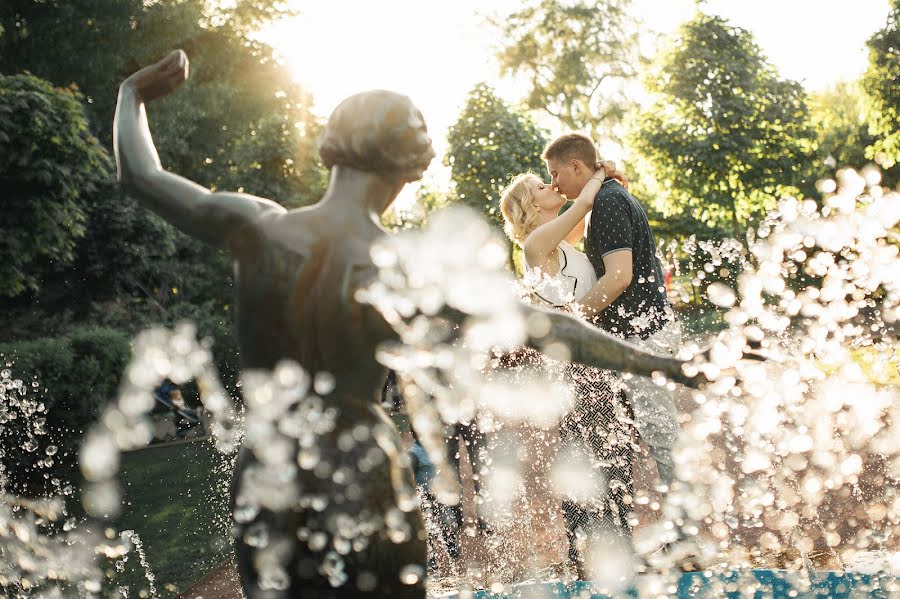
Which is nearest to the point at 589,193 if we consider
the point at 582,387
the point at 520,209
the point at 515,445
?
the point at 520,209

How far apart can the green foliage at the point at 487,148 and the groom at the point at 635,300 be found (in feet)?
48.1

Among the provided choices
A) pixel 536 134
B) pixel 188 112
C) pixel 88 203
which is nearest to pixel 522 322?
pixel 536 134

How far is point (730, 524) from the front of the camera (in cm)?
624

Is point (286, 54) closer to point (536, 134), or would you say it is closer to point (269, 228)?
point (536, 134)

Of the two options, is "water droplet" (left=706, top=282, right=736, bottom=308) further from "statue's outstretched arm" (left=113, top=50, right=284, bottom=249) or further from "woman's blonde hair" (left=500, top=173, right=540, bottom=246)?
"statue's outstretched arm" (left=113, top=50, right=284, bottom=249)

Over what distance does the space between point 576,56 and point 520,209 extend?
31.5 meters

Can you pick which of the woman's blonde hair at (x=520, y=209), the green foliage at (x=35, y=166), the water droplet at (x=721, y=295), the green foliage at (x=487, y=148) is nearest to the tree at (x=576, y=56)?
the water droplet at (x=721, y=295)

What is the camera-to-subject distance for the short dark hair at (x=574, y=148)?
459 centimetres

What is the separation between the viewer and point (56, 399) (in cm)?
1151

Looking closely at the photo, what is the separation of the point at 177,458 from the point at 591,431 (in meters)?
9.74

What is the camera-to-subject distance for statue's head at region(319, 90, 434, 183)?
6.04 feet

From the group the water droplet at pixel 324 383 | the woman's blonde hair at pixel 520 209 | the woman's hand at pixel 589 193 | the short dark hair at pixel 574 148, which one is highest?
the short dark hair at pixel 574 148

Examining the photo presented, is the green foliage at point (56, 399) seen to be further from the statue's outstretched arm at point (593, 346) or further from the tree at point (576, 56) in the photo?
the tree at point (576, 56)

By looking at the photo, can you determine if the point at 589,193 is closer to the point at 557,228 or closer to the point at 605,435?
the point at 557,228
